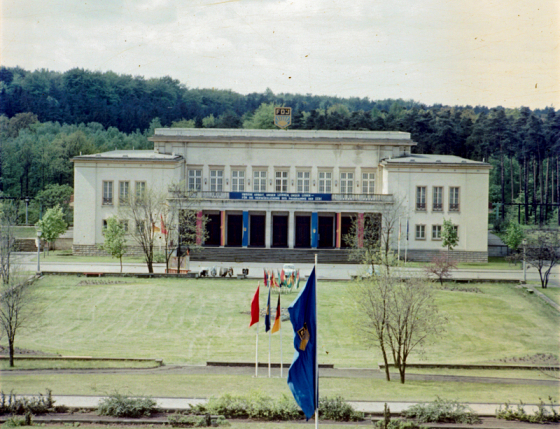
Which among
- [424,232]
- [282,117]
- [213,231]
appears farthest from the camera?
[282,117]

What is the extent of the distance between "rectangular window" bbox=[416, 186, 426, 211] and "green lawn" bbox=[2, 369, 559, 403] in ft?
115

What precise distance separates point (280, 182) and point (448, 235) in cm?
1600

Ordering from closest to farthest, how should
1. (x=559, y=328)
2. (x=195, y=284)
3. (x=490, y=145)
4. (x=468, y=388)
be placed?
(x=468, y=388)
(x=559, y=328)
(x=195, y=284)
(x=490, y=145)

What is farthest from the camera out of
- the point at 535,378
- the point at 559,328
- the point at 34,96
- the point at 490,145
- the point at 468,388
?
the point at 34,96

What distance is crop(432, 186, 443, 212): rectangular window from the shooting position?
56.5 meters

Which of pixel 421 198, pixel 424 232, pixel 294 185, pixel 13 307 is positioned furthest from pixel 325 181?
pixel 13 307

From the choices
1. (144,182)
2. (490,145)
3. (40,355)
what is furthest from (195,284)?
(490,145)

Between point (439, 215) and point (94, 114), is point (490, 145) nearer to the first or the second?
point (439, 215)

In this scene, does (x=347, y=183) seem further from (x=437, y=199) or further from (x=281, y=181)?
(x=437, y=199)

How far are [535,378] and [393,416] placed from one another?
865 centimetres

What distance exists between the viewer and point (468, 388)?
2130 centimetres

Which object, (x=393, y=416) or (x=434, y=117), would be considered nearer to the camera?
(x=393, y=416)

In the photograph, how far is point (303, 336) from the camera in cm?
1312

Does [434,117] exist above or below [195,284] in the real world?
above
